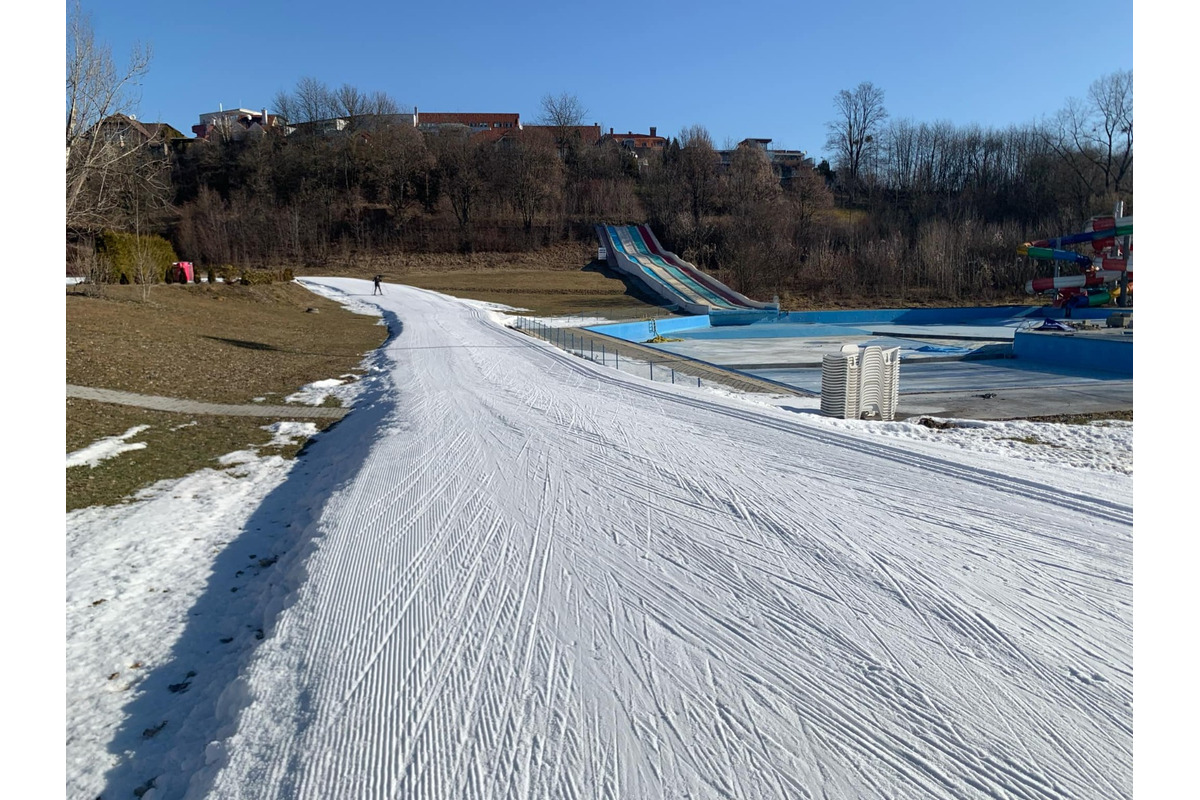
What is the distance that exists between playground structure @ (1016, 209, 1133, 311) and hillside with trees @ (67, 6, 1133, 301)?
38.5 ft

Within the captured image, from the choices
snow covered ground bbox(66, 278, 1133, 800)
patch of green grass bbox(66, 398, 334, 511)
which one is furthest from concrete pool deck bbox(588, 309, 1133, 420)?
patch of green grass bbox(66, 398, 334, 511)

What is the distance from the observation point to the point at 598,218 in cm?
6294

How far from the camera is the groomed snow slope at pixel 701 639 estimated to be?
3.16 meters

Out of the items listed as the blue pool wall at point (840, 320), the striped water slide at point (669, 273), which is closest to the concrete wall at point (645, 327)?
the blue pool wall at point (840, 320)

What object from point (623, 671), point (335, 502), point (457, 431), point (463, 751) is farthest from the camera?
point (457, 431)

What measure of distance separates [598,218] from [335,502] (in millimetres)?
58249

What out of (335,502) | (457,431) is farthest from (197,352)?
(335,502)

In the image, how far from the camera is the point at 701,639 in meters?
4.14

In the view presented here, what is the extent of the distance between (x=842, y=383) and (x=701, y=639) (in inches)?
334

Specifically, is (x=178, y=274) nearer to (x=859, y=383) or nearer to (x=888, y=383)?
(x=859, y=383)

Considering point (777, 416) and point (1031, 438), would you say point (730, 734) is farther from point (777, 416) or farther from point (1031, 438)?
point (1031, 438)

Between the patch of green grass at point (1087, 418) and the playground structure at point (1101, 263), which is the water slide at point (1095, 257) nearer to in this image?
the playground structure at point (1101, 263)

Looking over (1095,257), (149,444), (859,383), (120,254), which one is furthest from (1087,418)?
(120,254)

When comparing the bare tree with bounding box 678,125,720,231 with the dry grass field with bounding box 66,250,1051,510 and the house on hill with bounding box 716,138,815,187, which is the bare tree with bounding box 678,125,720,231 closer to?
the house on hill with bounding box 716,138,815,187
